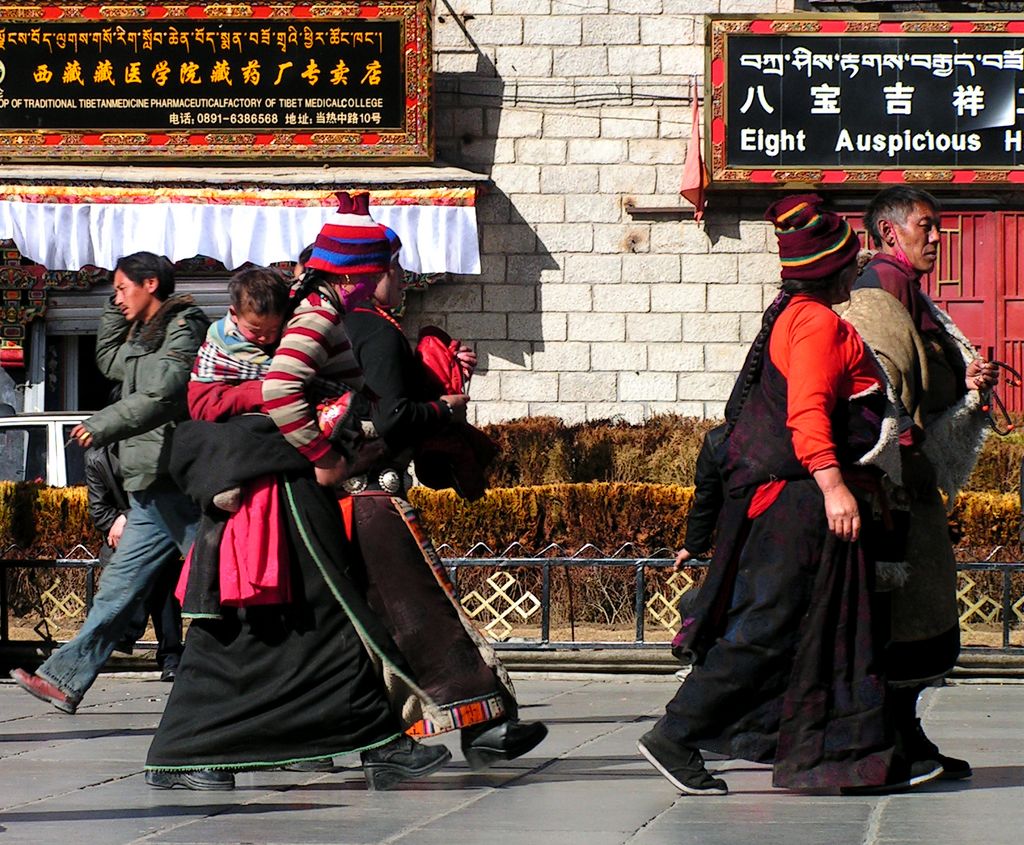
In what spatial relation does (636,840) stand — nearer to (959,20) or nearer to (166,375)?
(166,375)

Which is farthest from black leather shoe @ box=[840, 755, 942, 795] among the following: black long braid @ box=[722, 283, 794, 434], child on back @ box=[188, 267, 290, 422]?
child on back @ box=[188, 267, 290, 422]

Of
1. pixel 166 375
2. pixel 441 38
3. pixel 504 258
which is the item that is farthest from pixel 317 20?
pixel 166 375

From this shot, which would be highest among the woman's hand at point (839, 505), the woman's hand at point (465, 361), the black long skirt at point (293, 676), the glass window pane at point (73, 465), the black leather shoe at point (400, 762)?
the woman's hand at point (465, 361)

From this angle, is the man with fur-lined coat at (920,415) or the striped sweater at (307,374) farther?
the man with fur-lined coat at (920,415)

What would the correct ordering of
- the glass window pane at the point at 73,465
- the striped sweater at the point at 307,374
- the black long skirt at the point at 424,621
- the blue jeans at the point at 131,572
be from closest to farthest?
1. the striped sweater at the point at 307,374
2. the black long skirt at the point at 424,621
3. the blue jeans at the point at 131,572
4. the glass window pane at the point at 73,465

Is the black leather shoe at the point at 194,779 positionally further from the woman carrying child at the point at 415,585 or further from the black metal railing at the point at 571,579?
the black metal railing at the point at 571,579

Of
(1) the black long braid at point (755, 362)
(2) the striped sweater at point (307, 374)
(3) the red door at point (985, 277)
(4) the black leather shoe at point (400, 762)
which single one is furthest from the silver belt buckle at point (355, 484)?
(3) the red door at point (985, 277)

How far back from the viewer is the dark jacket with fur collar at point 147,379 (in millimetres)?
6738

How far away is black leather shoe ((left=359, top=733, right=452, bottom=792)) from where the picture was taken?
541cm

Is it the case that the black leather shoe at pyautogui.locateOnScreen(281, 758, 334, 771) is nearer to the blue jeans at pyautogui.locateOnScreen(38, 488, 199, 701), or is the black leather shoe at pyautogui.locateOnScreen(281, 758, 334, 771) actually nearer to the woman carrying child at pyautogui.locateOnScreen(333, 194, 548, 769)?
the woman carrying child at pyautogui.locateOnScreen(333, 194, 548, 769)

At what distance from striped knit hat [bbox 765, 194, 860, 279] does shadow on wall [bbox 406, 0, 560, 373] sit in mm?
10353

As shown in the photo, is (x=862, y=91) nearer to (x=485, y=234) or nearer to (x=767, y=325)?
(x=485, y=234)

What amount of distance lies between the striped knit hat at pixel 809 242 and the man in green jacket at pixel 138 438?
96.9 inches

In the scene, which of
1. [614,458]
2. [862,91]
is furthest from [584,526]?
[862,91]
